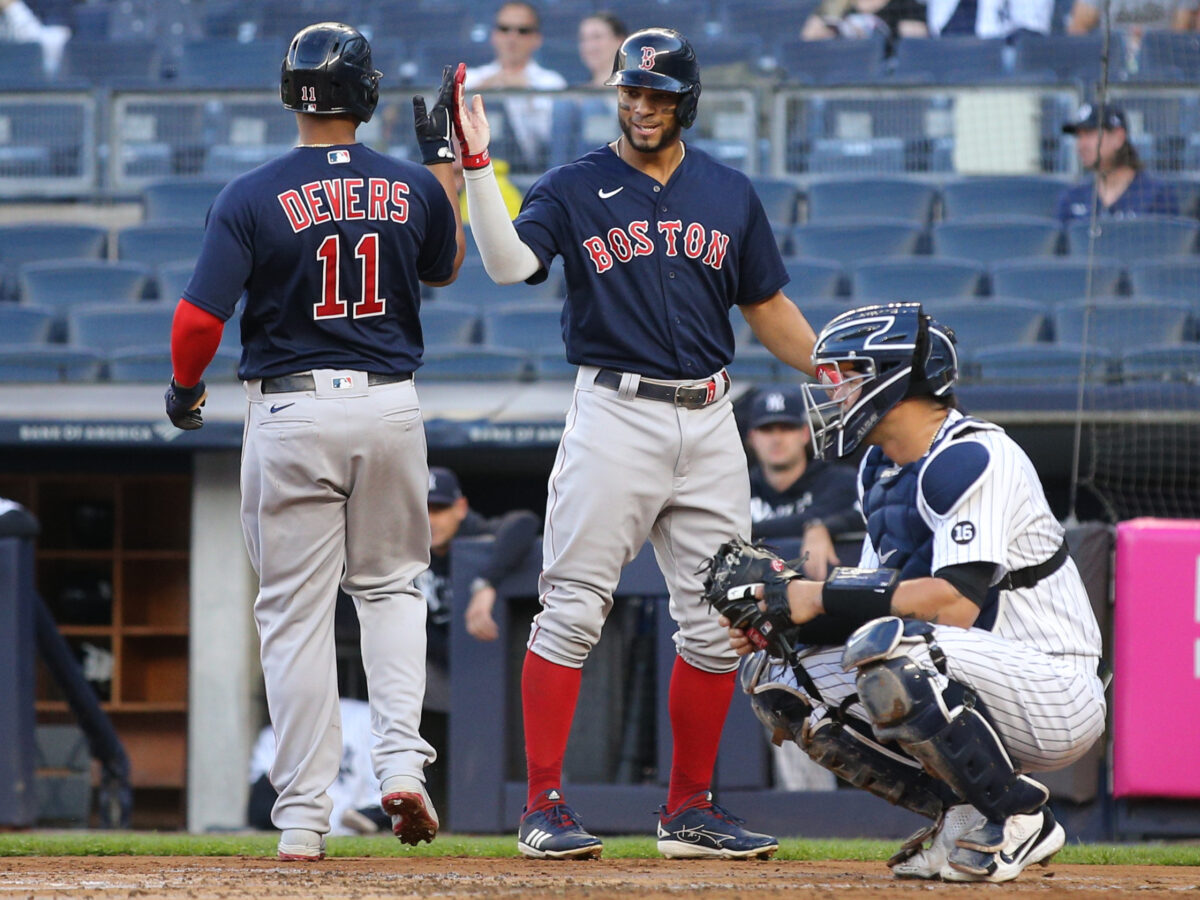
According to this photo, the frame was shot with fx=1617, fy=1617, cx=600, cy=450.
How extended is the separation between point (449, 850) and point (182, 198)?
17.2 feet

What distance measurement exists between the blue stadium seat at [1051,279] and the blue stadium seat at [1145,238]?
0.42 ft

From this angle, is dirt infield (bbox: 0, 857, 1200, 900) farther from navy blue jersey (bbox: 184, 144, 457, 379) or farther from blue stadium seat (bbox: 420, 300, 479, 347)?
blue stadium seat (bbox: 420, 300, 479, 347)

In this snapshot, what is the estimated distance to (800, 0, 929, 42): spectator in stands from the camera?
944 centimetres

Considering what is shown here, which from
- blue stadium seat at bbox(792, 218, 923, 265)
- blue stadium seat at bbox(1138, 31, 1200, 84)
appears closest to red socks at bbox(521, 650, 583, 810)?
blue stadium seat at bbox(792, 218, 923, 265)

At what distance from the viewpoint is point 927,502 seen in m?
2.81

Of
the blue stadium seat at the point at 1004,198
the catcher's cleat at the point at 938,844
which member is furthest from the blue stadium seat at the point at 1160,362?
the catcher's cleat at the point at 938,844

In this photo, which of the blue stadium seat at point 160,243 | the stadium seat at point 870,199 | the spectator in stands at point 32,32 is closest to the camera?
the blue stadium seat at point 160,243

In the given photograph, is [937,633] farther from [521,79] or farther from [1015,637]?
[521,79]

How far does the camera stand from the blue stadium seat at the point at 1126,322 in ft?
22.4

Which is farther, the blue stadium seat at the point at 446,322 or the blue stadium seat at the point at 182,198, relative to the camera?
the blue stadium seat at the point at 182,198

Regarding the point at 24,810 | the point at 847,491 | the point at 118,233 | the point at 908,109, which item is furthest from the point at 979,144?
the point at 24,810

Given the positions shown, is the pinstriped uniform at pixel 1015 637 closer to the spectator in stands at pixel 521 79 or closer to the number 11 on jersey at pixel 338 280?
the number 11 on jersey at pixel 338 280

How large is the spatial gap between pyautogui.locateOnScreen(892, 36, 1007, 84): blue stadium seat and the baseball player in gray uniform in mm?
6369

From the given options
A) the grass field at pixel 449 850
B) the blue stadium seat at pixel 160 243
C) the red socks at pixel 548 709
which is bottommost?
the grass field at pixel 449 850
